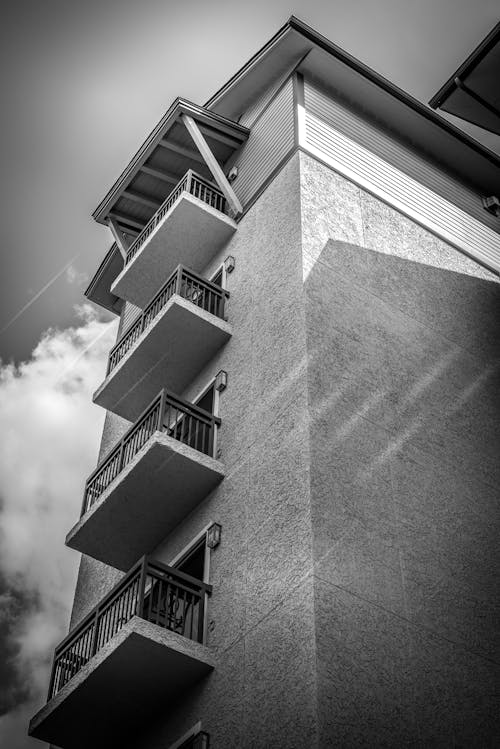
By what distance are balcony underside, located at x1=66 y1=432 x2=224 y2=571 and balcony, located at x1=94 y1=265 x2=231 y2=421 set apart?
3.44 m

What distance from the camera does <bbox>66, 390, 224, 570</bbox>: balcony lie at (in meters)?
15.2

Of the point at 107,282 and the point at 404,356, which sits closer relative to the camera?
the point at 404,356

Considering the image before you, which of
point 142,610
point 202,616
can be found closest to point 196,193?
point 202,616

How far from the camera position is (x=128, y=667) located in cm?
1288

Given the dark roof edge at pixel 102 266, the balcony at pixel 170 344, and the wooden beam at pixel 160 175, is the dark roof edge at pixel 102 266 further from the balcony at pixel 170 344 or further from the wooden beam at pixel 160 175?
the balcony at pixel 170 344

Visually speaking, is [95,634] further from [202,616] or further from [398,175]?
[398,175]

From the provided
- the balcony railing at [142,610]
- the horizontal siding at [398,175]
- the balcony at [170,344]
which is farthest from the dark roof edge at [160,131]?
the balcony railing at [142,610]

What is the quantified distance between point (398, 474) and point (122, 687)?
18.0 feet

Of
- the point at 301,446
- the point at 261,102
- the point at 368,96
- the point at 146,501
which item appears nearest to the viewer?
the point at 301,446

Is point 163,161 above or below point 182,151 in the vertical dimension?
above

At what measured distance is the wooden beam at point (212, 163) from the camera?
21.2 m

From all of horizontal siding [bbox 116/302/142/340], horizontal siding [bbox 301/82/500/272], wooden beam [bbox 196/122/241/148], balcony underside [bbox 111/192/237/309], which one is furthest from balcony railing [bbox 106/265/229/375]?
horizontal siding [bbox 116/302/142/340]

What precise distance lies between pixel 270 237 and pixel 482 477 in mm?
6737

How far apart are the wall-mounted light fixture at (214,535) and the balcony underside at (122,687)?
6.17ft
